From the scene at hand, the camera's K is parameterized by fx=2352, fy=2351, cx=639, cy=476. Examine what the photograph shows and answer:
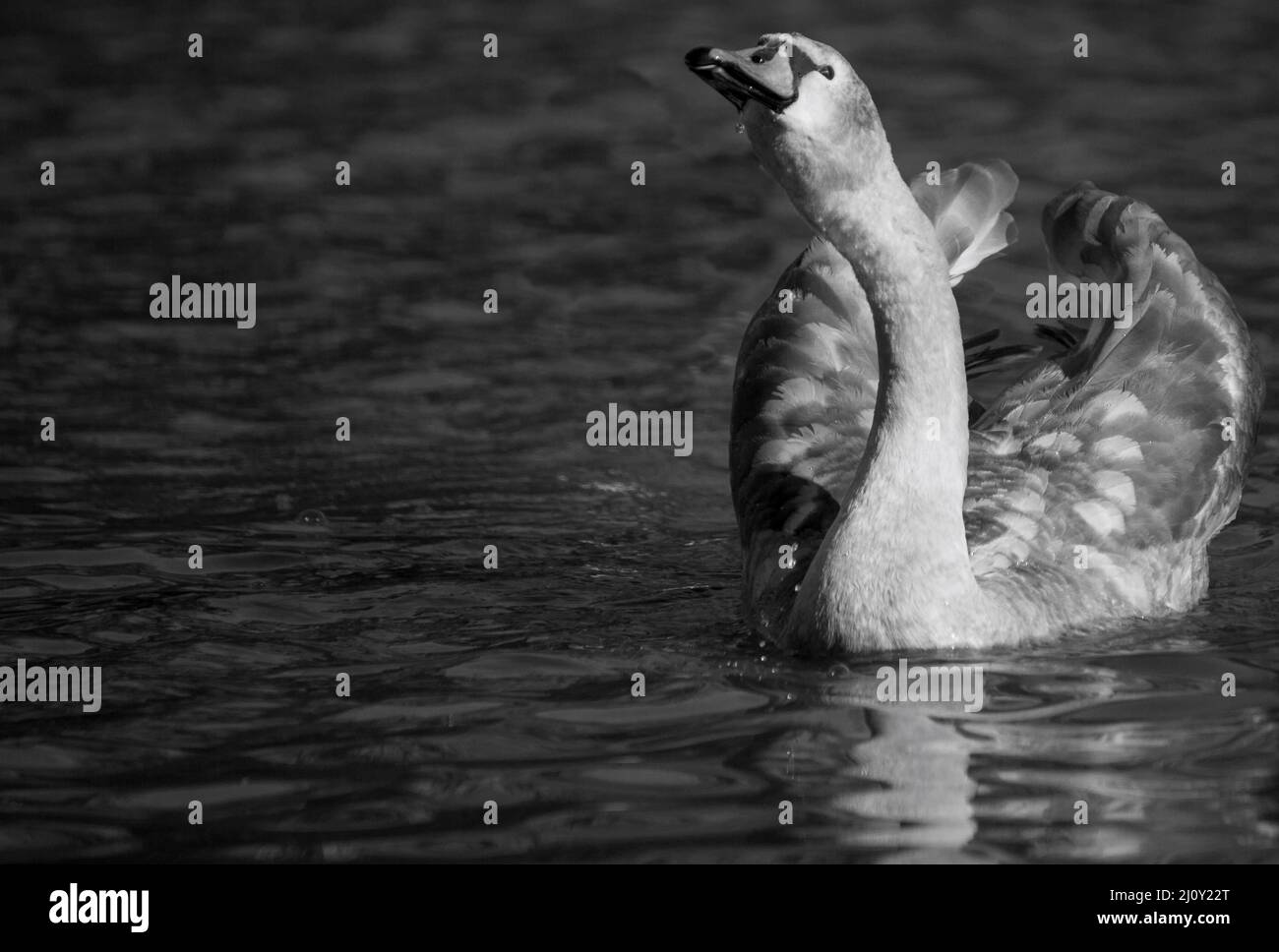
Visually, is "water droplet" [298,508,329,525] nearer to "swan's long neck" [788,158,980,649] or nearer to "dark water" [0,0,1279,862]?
"dark water" [0,0,1279,862]

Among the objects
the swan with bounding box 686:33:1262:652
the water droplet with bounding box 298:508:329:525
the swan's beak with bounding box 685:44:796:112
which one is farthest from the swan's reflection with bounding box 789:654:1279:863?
the water droplet with bounding box 298:508:329:525

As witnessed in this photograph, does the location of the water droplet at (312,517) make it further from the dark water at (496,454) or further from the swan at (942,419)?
the swan at (942,419)

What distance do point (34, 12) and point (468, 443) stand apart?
29.1 feet

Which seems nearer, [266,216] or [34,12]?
[266,216]

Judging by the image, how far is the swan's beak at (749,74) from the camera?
7594mm

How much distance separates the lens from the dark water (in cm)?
755

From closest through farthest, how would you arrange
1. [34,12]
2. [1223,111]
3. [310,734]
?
1. [310,734]
2. [1223,111]
3. [34,12]

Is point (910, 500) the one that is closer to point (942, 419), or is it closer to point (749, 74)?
point (942, 419)

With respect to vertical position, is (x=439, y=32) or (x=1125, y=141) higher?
(x=439, y=32)

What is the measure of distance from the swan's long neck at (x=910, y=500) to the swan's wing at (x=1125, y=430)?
0.53m

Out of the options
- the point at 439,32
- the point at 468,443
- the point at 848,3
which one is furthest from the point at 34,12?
the point at 468,443

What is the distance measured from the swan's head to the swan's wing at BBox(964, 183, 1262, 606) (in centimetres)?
189

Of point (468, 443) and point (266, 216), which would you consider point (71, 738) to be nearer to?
point (468, 443)

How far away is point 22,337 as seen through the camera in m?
13.2
